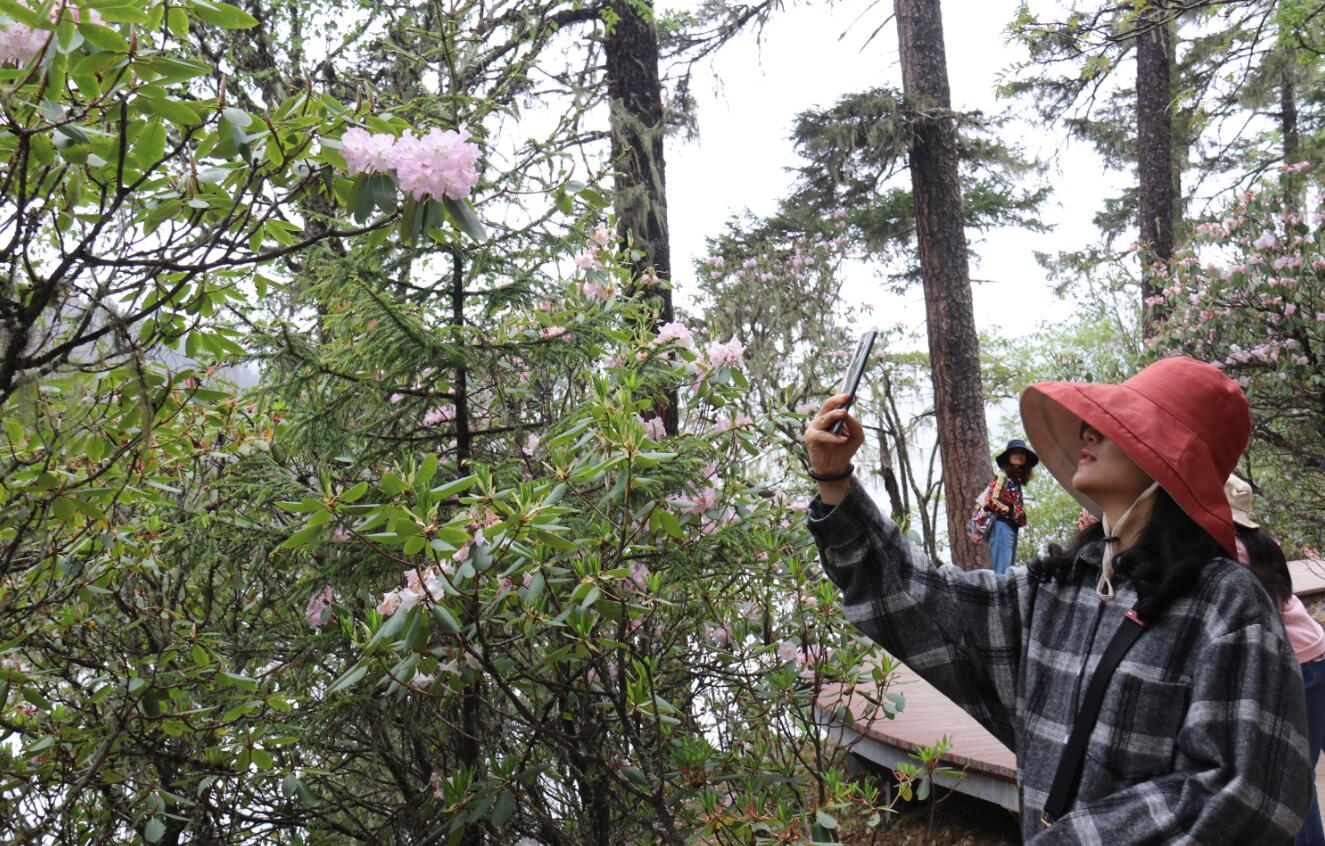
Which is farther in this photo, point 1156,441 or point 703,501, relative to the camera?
point 703,501

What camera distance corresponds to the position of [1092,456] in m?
1.65

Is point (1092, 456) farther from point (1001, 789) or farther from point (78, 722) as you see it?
point (1001, 789)

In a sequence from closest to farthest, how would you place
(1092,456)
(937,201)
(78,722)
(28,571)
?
(1092,456), (28,571), (78,722), (937,201)

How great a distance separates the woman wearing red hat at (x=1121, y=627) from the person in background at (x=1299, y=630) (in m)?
0.11

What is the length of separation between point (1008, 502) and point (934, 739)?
2.79 meters

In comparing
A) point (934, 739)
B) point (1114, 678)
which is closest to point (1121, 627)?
point (1114, 678)

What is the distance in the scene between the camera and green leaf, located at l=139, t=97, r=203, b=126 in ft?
4.91

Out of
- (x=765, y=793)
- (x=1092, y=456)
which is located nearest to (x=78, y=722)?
(x=765, y=793)

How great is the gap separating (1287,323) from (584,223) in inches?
249

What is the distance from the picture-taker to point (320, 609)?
2602 mm

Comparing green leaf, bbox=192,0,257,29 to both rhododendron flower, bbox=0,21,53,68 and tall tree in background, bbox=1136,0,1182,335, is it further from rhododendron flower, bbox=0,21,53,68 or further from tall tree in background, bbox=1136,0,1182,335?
tall tree in background, bbox=1136,0,1182,335

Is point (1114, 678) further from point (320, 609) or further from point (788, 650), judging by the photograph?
point (320, 609)

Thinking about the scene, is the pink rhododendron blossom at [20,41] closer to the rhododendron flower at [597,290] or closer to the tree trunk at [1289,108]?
the rhododendron flower at [597,290]

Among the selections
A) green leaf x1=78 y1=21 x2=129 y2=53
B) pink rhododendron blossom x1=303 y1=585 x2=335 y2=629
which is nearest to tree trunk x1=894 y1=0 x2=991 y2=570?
pink rhododendron blossom x1=303 y1=585 x2=335 y2=629
